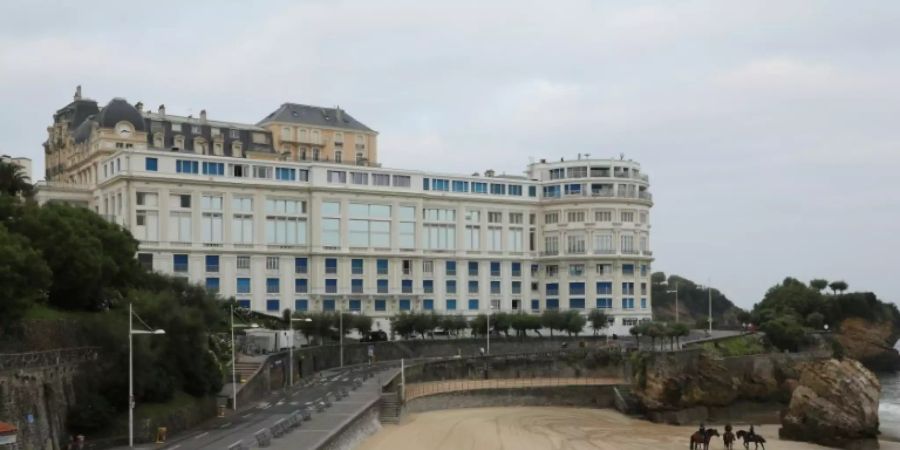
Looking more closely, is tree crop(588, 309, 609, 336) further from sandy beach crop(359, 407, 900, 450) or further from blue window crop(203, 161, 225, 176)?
blue window crop(203, 161, 225, 176)

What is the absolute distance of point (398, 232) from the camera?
433 ft

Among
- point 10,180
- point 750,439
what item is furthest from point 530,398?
point 10,180

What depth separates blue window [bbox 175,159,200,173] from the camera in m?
118

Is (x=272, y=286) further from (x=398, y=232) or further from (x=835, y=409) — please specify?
(x=835, y=409)

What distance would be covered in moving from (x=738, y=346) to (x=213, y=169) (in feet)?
203

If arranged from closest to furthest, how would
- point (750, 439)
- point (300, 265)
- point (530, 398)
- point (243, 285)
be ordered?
1. point (750, 439)
2. point (530, 398)
3. point (243, 285)
4. point (300, 265)

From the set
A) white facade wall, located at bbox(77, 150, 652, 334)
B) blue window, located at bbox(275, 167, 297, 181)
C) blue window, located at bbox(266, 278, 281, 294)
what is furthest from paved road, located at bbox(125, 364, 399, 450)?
blue window, located at bbox(275, 167, 297, 181)

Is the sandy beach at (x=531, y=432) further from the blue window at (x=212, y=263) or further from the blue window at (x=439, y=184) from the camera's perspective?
the blue window at (x=439, y=184)

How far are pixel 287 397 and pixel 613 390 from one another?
34790mm

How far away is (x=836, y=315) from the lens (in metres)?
148

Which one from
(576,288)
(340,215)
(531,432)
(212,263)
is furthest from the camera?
(576,288)

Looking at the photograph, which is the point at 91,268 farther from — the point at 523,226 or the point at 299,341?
the point at 523,226

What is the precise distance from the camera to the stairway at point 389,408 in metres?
74.5

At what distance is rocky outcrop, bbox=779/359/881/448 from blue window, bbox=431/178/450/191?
63.2m
